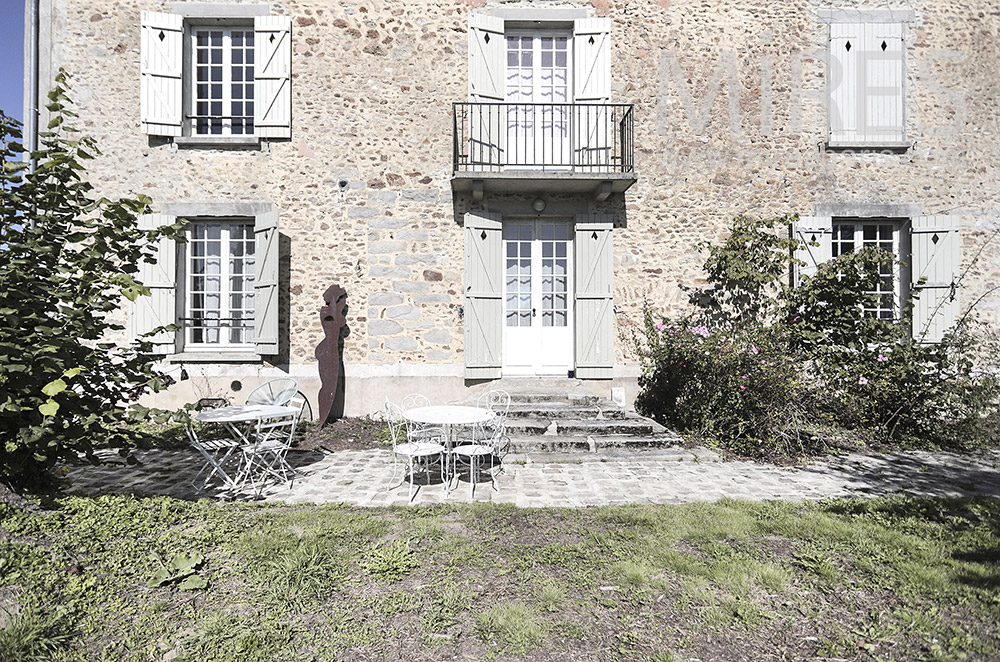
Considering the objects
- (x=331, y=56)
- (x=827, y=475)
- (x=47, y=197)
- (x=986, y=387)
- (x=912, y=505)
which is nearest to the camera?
(x=47, y=197)

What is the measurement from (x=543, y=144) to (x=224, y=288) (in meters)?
Result: 4.71

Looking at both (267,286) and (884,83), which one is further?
(884,83)

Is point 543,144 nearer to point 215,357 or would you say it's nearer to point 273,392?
point 273,392

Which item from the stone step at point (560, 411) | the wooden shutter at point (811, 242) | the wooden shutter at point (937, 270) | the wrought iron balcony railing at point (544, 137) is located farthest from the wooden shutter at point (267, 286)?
the wooden shutter at point (937, 270)

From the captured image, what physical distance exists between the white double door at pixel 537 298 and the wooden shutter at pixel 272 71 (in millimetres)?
3307

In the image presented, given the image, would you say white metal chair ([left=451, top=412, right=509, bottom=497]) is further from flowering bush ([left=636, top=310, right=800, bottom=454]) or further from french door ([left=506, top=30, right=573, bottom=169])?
french door ([left=506, top=30, right=573, bottom=169])

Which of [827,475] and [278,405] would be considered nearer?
[827,475]

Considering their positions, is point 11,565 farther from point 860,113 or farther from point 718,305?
point 860,113

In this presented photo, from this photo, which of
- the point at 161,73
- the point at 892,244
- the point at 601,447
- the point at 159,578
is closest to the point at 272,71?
the point at 161,73

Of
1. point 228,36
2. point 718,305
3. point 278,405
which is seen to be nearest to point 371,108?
point 228,36

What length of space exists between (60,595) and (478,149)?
6.14 metres

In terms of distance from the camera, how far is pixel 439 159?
7164mm

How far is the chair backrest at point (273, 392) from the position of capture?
5570 millimetres

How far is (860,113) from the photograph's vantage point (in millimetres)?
7363
